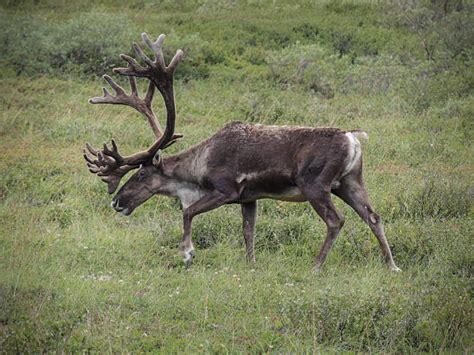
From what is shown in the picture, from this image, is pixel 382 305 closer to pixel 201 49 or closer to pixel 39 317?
pixel 39 317

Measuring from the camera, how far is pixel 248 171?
29.2 feet

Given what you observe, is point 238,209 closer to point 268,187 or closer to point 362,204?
point 268,187

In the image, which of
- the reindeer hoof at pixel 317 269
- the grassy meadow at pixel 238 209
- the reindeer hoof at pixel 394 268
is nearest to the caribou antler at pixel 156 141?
the grassy meadow at pixel 238 209

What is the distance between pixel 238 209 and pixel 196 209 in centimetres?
159

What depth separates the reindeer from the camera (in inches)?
337

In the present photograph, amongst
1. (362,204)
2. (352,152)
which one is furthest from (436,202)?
(352,152)

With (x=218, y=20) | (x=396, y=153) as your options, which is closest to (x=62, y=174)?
(x=396, y=153)

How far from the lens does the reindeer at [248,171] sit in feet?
28.1

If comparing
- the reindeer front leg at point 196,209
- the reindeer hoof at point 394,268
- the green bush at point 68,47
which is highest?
the reindeer front leg at point 196,209

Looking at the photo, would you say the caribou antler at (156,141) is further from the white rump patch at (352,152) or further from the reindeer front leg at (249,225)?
the white rump patch at (352,152)

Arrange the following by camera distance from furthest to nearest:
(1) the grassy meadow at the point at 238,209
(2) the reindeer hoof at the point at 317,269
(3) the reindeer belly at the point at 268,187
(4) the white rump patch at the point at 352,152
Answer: (3) the reindeer belly at the point at 268,187 → (4) the white rump patch at the point at 352,152 → (2) the reindeer hoof at the point at 317,269 → (1) the grassy meadow at the point at 238,209

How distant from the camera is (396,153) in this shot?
13.2 m

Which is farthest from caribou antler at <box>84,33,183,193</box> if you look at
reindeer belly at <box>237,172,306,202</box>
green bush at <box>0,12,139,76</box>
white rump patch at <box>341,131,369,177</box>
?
green bush at <box>0,12,139,76</box>

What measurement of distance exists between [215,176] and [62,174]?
379cm
